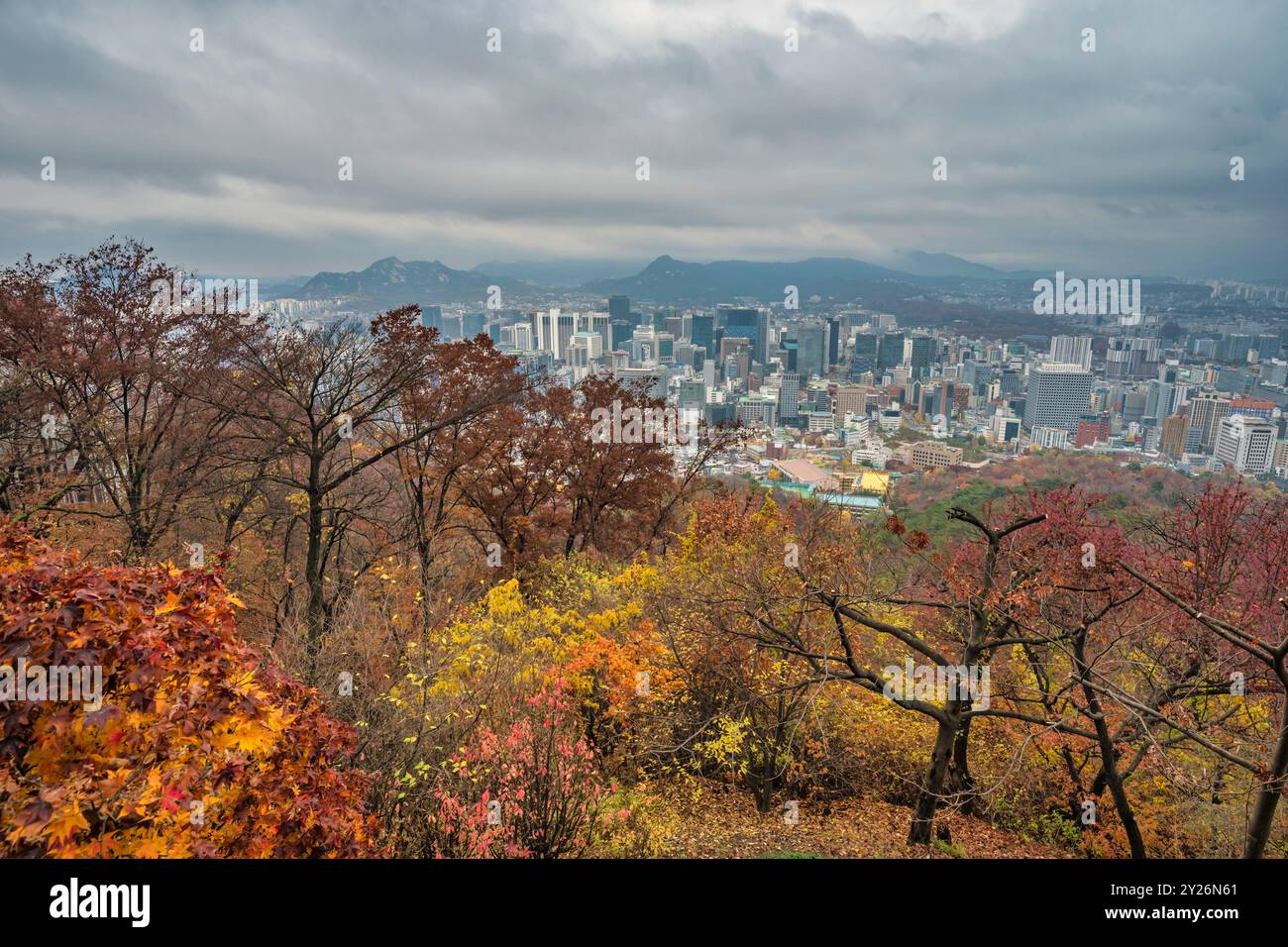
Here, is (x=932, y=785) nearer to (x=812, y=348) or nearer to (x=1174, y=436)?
(x=1174, y=436)

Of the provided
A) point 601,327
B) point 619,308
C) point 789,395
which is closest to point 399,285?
point 601,327

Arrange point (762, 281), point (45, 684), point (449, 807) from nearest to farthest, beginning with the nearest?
point (45, 684) < point (449, 807) < point (762, 281)

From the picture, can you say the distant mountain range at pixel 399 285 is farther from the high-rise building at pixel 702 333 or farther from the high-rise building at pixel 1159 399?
the high-rise building at pixel 1159 399

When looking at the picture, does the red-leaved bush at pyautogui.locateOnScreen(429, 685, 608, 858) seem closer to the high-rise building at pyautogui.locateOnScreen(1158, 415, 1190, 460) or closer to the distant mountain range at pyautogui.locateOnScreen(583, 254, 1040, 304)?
the high-rise building at pyautogui.locateOnScreen(1158, 415, 1190, 460)

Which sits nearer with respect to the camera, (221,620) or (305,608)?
(221,620)

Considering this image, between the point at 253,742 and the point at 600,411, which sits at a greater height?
the point at 600,411
